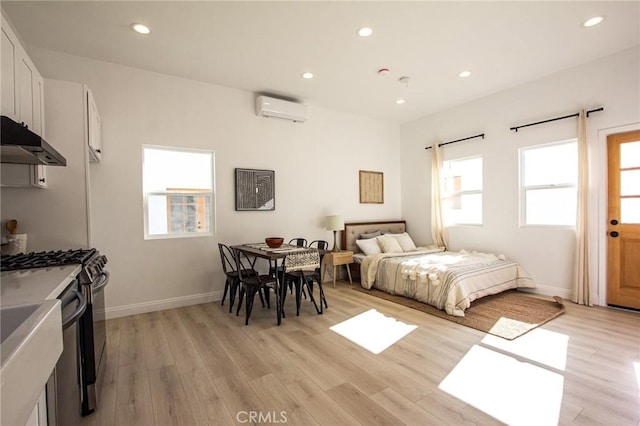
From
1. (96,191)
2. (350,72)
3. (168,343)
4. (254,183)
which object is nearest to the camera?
(168,343)

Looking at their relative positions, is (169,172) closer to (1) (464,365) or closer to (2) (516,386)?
(1) (464,365)

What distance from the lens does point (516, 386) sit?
211cm

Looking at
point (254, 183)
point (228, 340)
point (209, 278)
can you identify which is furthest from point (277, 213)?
point (228, 340)

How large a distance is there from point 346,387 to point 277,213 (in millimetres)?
3092

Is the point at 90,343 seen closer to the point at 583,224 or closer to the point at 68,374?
the point at 68,374

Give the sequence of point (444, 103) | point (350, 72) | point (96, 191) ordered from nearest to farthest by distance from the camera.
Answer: point (96, 191) < point (350, 72) < point (444, 103)

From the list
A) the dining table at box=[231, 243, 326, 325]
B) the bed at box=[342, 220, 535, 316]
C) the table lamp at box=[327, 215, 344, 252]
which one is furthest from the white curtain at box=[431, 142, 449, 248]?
the dining table at box=[231, 243, 326, 325]

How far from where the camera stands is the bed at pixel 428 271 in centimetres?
370

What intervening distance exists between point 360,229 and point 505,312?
268 cm

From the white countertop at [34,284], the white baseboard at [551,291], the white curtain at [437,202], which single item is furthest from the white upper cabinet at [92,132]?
the white baseboard at [551,291]

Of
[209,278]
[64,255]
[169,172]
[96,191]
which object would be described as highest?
[169,172]

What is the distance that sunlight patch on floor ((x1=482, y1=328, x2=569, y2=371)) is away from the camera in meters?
2.47

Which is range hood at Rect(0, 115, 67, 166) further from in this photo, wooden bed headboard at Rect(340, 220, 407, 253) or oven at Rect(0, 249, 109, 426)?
wooden bed headboard at Rect(340, 220, 407, 253)

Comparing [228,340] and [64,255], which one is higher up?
[64,255]
